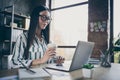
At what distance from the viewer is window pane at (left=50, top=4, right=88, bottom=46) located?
4.78m

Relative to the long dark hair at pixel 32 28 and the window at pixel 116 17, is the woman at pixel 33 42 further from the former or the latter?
the window at pixel 116 17

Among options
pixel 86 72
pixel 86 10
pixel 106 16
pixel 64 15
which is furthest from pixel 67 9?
pixel 86 72

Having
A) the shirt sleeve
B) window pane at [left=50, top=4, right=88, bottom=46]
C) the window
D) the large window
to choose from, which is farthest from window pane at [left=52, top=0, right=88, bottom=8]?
the shirt sleeve

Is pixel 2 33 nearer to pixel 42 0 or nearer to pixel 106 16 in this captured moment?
pixel 42 0

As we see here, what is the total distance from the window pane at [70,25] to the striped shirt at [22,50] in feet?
9.10

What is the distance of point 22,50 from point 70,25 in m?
3.45

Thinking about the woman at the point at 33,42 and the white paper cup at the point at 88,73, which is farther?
the woman at the point at 33,42

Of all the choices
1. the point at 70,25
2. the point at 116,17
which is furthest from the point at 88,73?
the point at 70,25

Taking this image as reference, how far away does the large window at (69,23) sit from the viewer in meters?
4.81

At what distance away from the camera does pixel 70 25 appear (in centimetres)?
512

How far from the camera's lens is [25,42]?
186cm

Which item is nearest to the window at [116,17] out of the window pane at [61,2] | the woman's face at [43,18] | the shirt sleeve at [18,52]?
the window pane at [61,2]

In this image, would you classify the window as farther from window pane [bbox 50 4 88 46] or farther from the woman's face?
the woman's face

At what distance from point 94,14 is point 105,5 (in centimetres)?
36
